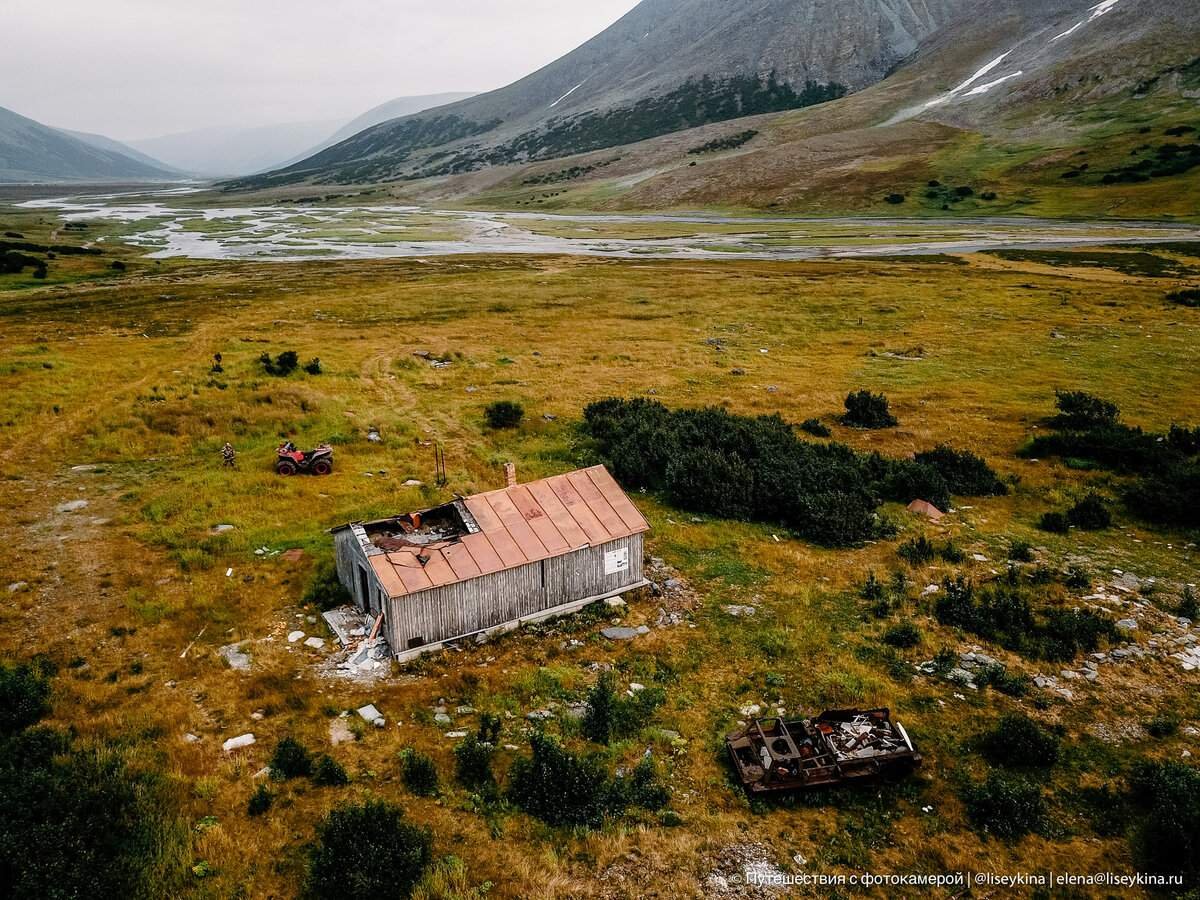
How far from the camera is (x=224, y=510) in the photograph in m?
21.7

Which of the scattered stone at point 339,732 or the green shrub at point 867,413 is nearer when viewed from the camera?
the scattered stone at point 339,732

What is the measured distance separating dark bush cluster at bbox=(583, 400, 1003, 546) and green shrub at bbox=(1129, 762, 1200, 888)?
387 inches

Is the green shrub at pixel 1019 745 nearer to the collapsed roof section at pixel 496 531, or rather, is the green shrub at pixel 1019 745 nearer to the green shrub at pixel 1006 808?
the green shrub at pixel 1006 808

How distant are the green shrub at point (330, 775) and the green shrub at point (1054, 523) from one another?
2132 centimetres

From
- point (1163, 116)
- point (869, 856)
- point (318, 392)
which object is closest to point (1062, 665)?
point (869, 856)

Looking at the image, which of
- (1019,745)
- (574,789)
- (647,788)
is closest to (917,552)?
(1019,745)

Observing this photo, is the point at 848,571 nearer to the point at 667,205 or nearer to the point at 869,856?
the point at 869,856

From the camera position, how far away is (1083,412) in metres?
29.7

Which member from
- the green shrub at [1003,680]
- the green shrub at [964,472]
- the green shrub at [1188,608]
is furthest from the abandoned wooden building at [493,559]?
the green shrub at [964,472]

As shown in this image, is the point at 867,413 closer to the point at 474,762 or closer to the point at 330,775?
the point at 474,762

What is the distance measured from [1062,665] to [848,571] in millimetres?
5453

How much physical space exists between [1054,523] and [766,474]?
29.7 feet

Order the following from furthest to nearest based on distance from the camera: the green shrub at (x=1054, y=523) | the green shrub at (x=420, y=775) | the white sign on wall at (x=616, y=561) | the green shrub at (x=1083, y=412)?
1. the green shrub at (x=1083, y=412)
2. the green shrub at (x=1054, y=523)
3. the white sign on wall at (x=616, y=561)
4. the green shrub at (x=420, y=775)

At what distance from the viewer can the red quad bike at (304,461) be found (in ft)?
81.3
